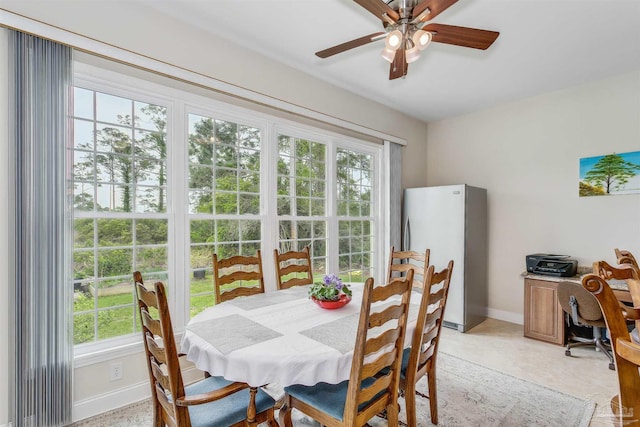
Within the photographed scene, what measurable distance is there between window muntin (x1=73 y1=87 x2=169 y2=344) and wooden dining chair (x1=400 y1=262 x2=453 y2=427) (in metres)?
1.92

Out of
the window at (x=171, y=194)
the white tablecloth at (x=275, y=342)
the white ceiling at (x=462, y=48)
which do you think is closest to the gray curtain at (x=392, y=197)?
the white ceiling at (x=462, y=48)

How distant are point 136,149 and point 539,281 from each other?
416 centimetres

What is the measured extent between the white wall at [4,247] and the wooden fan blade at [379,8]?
2.03 m

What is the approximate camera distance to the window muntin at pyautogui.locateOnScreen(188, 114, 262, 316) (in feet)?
8.93

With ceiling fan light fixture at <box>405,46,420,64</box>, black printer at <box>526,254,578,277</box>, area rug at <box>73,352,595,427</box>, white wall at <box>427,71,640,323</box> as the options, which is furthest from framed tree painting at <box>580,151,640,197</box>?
ceiling fan light fixture at <box>405,46,420,64</box>

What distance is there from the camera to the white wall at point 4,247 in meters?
1.83

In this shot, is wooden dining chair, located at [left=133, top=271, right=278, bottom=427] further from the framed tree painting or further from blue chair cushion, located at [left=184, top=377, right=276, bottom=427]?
the framed tree painting

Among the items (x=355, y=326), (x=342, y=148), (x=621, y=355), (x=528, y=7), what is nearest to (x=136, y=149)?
(x=355, y=326)

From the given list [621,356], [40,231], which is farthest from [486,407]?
[40,231]

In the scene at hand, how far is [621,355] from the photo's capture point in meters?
1.01

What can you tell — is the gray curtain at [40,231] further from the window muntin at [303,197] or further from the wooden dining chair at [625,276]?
the wooden dining chair at [625,276]

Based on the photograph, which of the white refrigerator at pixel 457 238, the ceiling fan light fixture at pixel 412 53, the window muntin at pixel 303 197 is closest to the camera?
the ceiling fan light fixture at pixel 412 53

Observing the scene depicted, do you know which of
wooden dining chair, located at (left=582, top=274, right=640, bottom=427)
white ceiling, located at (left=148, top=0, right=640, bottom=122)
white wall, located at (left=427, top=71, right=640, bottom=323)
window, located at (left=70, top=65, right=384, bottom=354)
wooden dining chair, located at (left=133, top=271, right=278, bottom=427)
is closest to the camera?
wooden dining chair, located at (left=582, top=274, right=640, bottom=427)

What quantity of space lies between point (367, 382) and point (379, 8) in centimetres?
197
